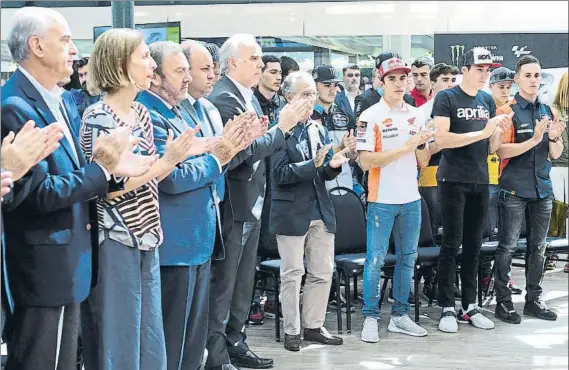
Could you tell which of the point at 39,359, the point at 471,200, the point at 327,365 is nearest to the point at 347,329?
the point at 327,365

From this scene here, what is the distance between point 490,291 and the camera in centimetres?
548

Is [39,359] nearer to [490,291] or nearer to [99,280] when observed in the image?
[99,280]

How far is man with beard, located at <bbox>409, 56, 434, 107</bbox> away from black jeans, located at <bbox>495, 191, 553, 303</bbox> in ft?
3.04

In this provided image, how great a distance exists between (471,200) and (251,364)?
1568mm

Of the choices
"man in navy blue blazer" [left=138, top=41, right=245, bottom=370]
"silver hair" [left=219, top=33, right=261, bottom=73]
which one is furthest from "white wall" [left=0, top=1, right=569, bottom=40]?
"man in navy blue blazer" [left=138, top=41, right=245, bottom=370]

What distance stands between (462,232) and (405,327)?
0.60m

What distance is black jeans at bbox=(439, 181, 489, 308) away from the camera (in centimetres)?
477

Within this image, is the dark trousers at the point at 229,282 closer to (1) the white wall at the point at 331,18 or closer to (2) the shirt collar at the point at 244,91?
(2) the shirt collar at the point at 244,91

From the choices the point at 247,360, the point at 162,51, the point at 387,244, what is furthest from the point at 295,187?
the point at 162,51

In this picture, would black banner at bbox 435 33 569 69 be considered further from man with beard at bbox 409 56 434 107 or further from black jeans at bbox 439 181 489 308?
black jeans at bbox 439 181 489 308

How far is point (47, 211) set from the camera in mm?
2361

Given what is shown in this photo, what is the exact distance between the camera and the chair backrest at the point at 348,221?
498cm

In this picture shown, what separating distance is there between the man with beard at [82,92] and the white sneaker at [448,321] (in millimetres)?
2309

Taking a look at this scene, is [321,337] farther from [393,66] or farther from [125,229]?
[125,229]
